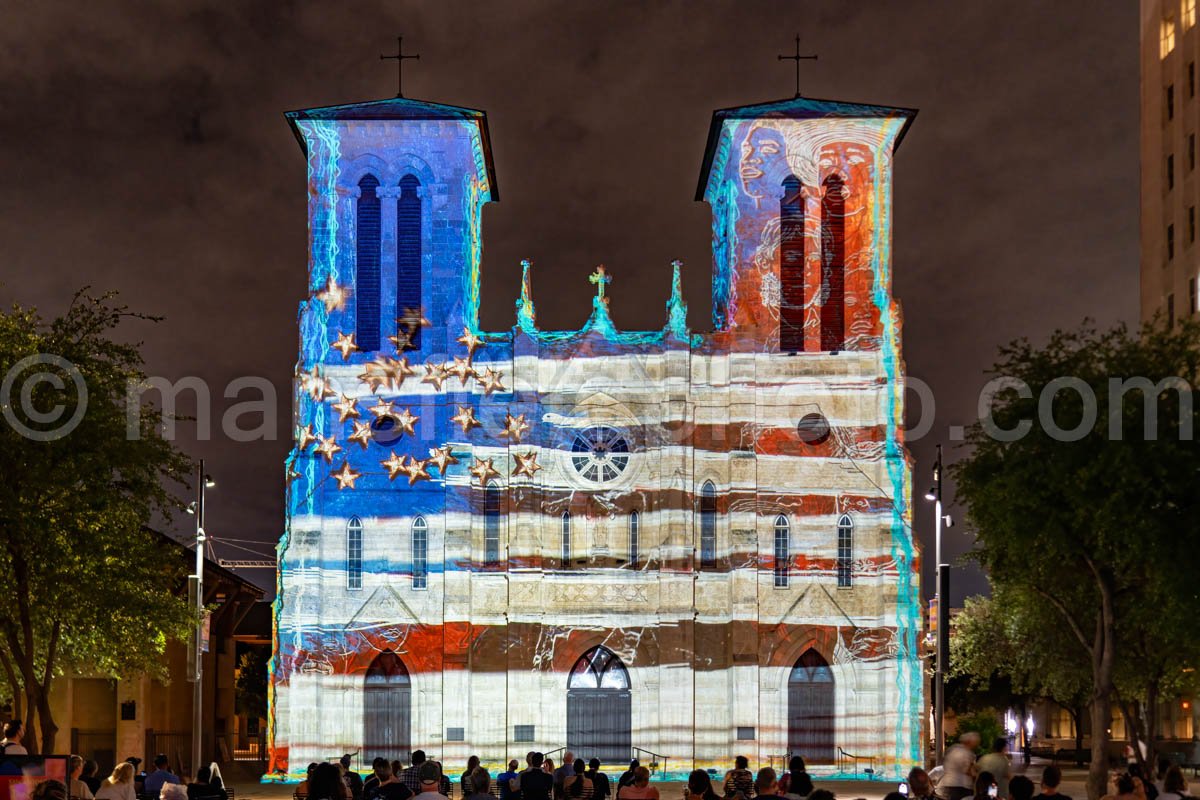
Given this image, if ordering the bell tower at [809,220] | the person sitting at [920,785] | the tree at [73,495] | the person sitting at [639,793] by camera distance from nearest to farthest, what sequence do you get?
the person sitting at [920,785] < the person sitting at [639,793] < the tree at [73,495] < the bell tower at [809,220]

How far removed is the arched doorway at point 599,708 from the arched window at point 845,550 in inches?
268

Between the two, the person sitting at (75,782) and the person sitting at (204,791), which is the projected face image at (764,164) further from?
the person sitting at (75,782)

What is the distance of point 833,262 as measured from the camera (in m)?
45.9

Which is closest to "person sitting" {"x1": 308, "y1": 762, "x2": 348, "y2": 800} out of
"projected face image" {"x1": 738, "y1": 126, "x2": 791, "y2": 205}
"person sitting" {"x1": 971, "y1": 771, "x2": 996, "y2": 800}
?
"person sitting" {"x1": 971, "y1": 771, "x2": 996, "y2": 800}

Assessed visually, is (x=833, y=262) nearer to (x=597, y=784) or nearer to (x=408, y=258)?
(x=408, y=258)

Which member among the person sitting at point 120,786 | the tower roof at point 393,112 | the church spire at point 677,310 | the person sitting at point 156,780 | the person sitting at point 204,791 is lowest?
the person sitting at point 156,780

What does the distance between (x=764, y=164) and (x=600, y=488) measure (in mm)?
10821

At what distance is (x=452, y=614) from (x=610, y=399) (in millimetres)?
7704

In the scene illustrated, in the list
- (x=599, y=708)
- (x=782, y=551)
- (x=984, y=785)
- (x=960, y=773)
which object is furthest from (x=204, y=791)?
(x=782, y=551)

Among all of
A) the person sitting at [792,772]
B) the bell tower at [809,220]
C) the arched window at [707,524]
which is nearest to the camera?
the person sitting at [792,772]

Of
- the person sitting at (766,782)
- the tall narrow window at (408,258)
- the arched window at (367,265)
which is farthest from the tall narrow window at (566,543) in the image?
the person sitting at (766,782)

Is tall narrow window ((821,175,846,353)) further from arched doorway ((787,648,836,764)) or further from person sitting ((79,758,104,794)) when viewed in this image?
person sitting ((79,758,104,794))

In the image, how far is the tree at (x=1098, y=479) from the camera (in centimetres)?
2988

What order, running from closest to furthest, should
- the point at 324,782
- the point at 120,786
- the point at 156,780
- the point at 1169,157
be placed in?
1. the point at 324,782
2. the point at 120,786
3. the point at 156,780
4. the point at 1169,157
